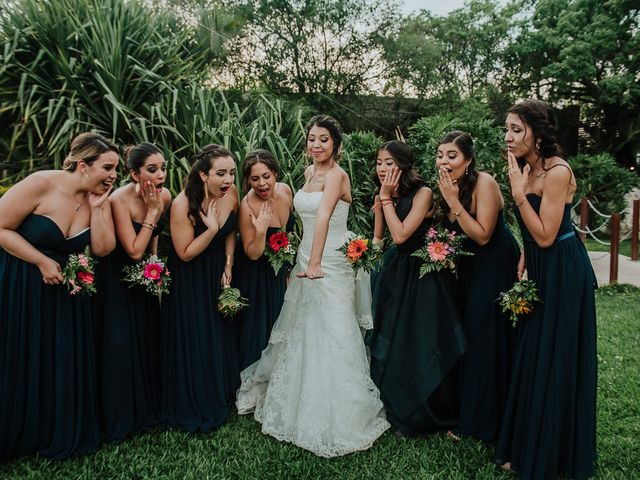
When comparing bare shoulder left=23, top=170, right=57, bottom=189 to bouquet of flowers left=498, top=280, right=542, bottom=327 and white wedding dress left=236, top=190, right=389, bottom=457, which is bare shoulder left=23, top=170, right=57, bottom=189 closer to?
white wedding dress left=236, top=190, right=389, bottom=457

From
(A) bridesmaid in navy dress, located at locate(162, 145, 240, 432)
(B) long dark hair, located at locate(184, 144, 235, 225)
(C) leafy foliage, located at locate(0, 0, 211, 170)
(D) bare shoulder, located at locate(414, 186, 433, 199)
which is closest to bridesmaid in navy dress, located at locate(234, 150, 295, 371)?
(A) bridesmaid in navy dress, located at locate(162, 145, 240, 432)

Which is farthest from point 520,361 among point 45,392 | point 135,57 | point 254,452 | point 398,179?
point 135,57

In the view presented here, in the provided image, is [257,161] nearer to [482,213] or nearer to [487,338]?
[482,213]

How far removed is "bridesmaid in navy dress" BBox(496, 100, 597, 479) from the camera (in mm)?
3062

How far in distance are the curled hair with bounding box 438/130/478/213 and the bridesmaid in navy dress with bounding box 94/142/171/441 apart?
222cm

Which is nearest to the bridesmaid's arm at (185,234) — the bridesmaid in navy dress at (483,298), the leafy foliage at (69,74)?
the bridesmaid in navy dress at (483,298)

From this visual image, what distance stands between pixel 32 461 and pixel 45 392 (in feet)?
1.53

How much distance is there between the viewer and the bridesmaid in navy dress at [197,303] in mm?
3914

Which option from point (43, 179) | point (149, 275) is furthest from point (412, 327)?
point (43, 179)

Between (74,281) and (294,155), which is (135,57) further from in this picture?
(74,281)

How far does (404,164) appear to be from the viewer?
393 cm

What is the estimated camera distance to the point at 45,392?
11.3 feet

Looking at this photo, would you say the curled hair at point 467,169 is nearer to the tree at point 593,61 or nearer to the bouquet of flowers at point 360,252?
the bouquet of flowers at point 360,252

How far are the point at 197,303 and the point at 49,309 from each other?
1.05 meters
